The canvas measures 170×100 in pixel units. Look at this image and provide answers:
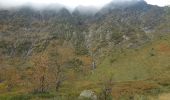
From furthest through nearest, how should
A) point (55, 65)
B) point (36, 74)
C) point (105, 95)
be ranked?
point (55, 65) < point (36, 74) < point (105, 95)

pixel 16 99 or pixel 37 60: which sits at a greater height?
pixel 37 60

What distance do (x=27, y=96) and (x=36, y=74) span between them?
2836cm

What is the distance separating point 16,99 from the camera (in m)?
111

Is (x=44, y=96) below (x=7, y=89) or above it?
above

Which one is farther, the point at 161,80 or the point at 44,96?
the point at 161,80

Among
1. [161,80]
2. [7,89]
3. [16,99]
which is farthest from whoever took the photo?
[7,89]

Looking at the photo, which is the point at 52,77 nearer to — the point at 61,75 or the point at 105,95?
the point at 61,75

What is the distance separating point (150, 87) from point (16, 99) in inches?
2389

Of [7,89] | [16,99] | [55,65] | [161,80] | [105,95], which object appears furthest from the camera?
[7,89]

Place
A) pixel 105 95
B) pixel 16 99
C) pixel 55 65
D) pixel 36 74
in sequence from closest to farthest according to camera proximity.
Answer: pixel 105 95 < pixel 16 99 < pixel 36 74 < pixel 55 65

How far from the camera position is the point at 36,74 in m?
142

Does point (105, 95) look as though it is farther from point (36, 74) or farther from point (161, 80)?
point (161, 80)

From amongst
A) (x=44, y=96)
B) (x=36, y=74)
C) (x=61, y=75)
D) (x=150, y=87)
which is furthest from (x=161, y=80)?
(x=44, y=96)

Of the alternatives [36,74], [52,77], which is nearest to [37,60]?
[36,74]
